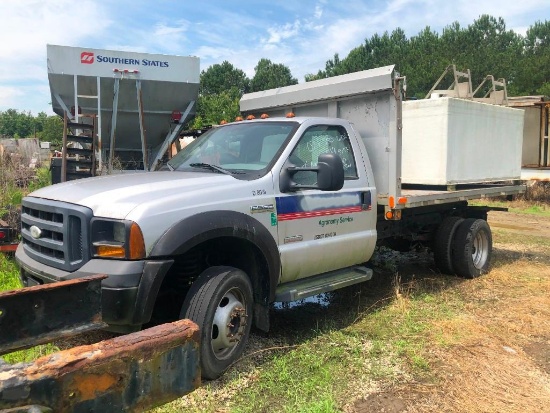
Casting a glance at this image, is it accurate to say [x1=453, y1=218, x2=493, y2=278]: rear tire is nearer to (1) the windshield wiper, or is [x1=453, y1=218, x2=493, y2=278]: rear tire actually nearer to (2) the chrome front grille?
(1) the windshield wiper

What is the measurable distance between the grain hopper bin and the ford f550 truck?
4.51 metres

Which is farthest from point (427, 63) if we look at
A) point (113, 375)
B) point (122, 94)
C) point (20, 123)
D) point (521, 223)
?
point (20, 123)

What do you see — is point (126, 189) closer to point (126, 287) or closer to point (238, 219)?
point (126, 287)

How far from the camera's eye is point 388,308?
17.9 ft

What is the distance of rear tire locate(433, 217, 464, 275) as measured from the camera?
674cm

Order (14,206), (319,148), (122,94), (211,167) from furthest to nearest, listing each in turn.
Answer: (122,94)
(14,206)
(319,148)
(211,167)

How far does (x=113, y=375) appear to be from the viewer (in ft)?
5.10

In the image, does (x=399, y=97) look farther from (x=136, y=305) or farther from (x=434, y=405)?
(x=136, y=305)

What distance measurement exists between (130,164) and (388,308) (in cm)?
773

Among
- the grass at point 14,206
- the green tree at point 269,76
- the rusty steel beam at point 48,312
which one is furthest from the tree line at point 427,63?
the rusty steel beam at point 48,312

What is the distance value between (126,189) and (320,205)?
5.93 feet

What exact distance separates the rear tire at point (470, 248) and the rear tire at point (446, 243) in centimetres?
6

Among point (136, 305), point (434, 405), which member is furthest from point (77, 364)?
point (434, 405)

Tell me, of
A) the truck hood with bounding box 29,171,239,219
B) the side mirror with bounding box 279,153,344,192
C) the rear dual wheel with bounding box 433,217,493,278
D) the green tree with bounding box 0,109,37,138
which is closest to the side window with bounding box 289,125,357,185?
the side mirror with bounding box 279,153,344,192
